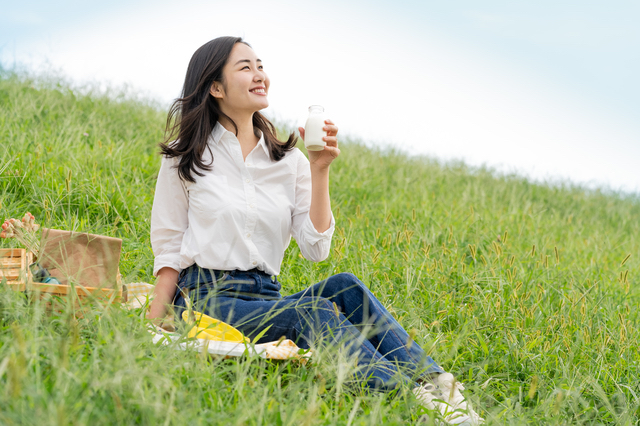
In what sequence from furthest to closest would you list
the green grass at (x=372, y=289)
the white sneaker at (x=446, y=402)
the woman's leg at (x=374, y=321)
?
the woman's leg at (x=374, y=321) < the white sneaker at (x=446, y=402) < the green grass at (x=372, y=289)

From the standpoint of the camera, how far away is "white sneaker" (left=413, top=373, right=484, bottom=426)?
2.00 meters

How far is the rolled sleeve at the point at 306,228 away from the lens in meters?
2.71

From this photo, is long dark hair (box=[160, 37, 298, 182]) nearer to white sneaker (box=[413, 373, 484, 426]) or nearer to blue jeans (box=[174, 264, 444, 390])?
blue jeans (box=[174, 264, 444, 390])

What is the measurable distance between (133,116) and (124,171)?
7.70 feet

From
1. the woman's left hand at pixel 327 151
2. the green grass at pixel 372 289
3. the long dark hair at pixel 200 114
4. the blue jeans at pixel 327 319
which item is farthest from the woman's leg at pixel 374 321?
the long dark hair at pixel 200 114

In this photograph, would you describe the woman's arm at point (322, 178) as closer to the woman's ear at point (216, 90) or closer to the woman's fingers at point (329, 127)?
the woman's fingers at point (329, 127)

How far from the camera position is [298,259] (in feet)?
12.5

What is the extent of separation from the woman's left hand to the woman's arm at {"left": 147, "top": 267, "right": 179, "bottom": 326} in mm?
874

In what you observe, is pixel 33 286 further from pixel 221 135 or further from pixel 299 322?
pixel 221 135

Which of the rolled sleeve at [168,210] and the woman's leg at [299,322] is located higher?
the rolled sleeve at [168,210]

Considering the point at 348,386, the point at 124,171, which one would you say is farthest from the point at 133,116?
the point at 348,386

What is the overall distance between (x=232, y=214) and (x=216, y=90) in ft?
2.25

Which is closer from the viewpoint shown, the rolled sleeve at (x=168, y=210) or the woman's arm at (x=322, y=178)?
the woman's arm at (x=322, y=178)

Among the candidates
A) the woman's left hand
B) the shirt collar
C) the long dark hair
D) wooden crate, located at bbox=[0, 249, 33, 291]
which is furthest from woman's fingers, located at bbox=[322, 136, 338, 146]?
wooden crate, located at bbox=[0, 249, 33, 291]
